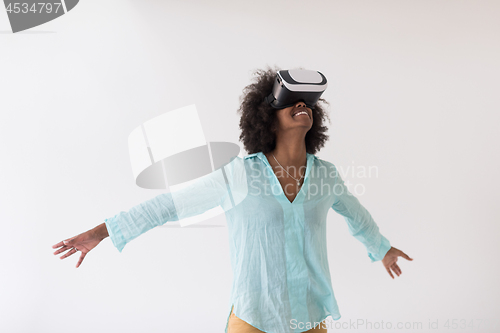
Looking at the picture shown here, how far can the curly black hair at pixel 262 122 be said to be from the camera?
1.47 metres

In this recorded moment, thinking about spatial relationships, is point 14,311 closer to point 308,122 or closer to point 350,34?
point 308,122

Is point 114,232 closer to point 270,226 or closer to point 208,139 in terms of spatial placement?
point 270,226

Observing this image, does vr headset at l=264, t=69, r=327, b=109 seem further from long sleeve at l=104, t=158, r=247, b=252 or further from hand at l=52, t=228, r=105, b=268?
hand at l=52, t=228, r=105, b=268

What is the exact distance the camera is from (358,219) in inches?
61.6

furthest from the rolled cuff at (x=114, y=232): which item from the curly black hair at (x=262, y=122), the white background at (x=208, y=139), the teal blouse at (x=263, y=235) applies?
the white background at (x=208, y=139)

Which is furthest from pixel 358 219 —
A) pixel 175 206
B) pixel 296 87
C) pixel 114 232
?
pixel 114 232

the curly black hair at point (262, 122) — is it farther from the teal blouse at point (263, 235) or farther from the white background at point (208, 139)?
the white background at point (208, 139)

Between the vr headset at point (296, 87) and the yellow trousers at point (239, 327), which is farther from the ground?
the vr headset at point (296, 87)

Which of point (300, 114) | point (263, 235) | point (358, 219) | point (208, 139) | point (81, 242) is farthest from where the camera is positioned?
point (208, 139)

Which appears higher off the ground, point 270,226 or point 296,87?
point 296,87

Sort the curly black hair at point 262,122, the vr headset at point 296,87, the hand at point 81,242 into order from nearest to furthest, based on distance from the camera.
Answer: the hand at point 81,242, the vr headset at point 296,87, the curly black hair at point 262,122

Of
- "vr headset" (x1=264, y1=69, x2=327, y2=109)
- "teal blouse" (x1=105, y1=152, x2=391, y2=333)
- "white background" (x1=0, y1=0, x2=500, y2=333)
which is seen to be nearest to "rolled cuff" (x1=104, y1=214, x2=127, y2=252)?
"teal blouse" (x1=105, y1=152, x2=391, y2=333)

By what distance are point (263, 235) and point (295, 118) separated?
43 cm

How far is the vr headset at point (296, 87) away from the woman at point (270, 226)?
0.03 metres
